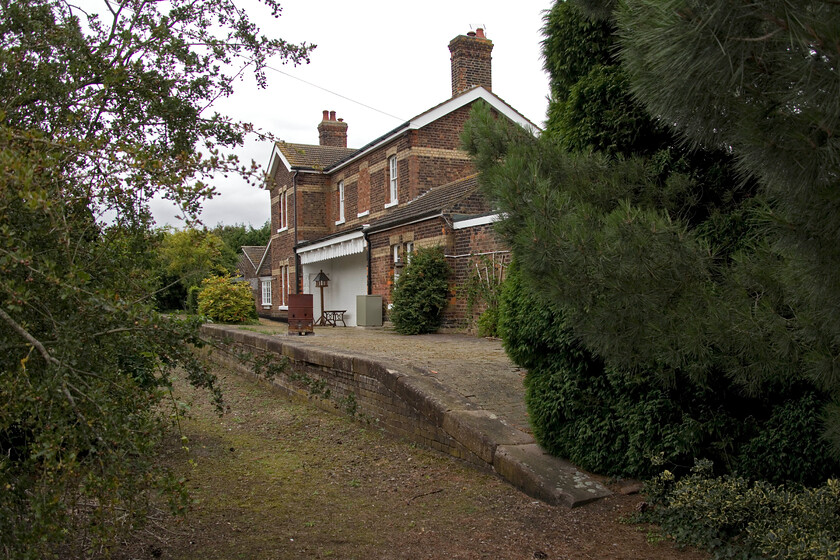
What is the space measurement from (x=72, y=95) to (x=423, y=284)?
11869 mm

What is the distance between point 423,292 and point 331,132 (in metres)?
16.8

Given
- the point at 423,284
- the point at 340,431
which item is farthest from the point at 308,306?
the point at 340,431

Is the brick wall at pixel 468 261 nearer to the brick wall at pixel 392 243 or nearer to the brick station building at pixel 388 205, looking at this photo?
the brick station building at pixel 388 205

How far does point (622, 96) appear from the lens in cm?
555

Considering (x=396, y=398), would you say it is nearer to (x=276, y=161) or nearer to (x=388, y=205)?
(x=388, y=205)

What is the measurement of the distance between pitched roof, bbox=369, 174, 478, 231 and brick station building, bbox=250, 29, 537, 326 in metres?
0.05

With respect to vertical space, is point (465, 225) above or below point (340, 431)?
above

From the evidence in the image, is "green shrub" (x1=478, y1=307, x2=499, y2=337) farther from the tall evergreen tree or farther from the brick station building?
the tall evergreen tree

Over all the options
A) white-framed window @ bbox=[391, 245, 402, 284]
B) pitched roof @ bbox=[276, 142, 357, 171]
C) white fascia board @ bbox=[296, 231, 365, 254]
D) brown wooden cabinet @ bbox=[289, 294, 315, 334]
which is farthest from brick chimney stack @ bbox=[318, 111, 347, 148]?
brown wooden cabinet @ bbox=[289, 294, 315, 334]

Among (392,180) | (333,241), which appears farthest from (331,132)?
(392,180)

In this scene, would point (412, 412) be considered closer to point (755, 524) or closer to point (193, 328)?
point (755, 524)

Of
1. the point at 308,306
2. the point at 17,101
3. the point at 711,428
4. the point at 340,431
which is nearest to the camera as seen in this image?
the point at 17,101

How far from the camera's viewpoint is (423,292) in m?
15.6

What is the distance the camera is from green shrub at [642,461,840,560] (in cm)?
368
